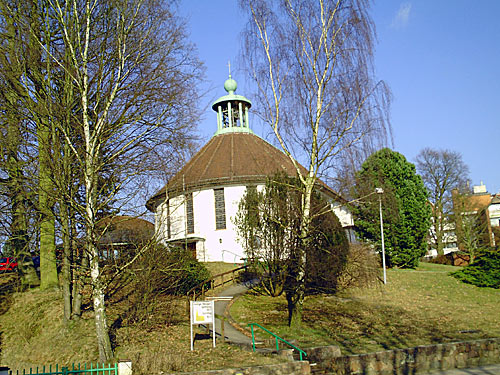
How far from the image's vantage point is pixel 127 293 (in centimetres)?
1594

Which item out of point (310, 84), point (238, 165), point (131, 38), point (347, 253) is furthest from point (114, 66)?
point (238, 165)

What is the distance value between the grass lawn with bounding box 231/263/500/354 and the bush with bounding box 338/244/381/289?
0.59m

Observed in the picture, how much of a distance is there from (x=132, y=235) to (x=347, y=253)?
9961mm

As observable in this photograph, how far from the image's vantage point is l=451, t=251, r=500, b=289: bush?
930 inches

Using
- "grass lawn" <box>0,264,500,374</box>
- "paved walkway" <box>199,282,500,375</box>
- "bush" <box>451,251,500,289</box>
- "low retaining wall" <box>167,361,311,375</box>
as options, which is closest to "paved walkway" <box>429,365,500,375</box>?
"paved walkway" <box>199,282,500,375</box>

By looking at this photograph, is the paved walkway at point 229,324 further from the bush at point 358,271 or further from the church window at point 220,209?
the church window at point 220,209

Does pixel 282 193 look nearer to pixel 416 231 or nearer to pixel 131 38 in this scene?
pixel 131 38

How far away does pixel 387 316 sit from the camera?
16766 mm

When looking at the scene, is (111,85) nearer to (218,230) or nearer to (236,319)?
(236,319)

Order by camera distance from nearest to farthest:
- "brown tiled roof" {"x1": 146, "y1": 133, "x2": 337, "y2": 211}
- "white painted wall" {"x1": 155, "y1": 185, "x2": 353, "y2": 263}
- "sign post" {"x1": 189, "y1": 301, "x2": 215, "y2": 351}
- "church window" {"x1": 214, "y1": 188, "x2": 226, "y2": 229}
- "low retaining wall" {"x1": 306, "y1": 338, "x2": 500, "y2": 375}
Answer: "low retaining wall" {"x1": 306, "y1": 338, "x2": 500, "y2": 375}
"sign post" {"x1": 189, "y1": 301, "x2": 215, "y2": 351}
"white painted wall" {"x1": 155, "y1": 185, "x2": 353, "y2": 263}
"brown tiled roof" {"x1": 146, "y1": 133, "x2": 337, "y2": 211}
"church window" {"x1": 214, "y1": 188, "x2": 226, "y2": 229}

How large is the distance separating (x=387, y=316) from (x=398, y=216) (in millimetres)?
13824

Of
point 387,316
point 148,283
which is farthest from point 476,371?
point 148,283

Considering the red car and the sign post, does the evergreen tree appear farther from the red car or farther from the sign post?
the red car

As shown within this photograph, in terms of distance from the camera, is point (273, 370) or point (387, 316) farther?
point (387, 316)
